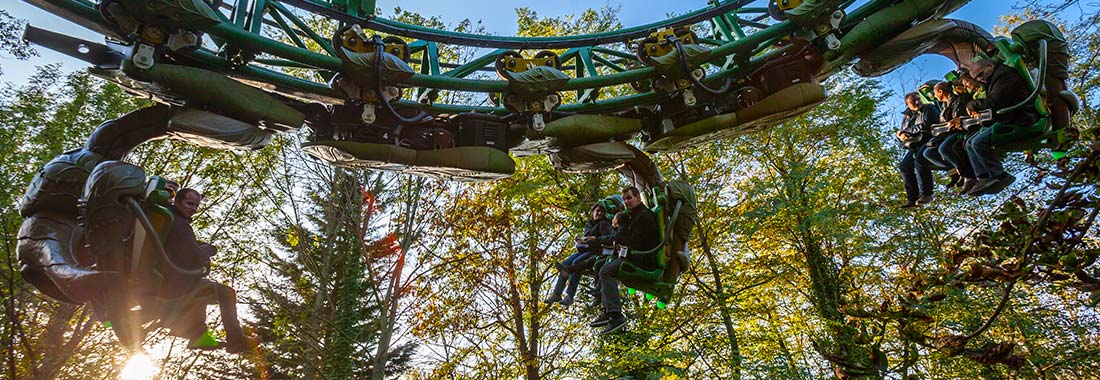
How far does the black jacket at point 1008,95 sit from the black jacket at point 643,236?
216 centimetres

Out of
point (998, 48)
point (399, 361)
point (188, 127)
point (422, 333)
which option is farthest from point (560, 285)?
point (399, 361)

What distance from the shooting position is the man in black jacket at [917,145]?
435 cm

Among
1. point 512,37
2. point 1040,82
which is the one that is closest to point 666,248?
point 512,37

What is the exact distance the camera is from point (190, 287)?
3457 mm

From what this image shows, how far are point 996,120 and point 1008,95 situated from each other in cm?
17

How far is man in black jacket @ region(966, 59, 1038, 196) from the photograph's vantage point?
3.69 meters

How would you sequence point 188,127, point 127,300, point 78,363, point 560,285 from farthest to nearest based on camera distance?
point 78,363 → point 560,285 → point 188,127 → point 127,300

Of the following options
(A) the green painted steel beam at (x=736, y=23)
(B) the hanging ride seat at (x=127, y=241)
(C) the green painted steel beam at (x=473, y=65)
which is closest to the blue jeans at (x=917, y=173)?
(A) the green painted steel beam at (x=736, y=23)

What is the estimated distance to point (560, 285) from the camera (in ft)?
18.1

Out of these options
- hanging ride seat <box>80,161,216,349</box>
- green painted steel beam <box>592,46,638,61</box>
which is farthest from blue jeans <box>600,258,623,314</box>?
hanging ride seat <box>80,161,216,349</box>

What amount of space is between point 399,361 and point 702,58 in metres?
14.3

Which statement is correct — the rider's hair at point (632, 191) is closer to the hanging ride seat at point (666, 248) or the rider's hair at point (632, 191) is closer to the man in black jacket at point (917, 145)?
the hanging ride seat at point (666, 248)

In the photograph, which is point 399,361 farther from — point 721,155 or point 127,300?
point 127,300

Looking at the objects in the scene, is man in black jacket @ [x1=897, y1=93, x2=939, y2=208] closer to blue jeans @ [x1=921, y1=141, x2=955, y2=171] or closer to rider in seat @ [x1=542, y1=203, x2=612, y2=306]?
blue jeans @ [x1=921, y1=141, x2=955, y2=171]
